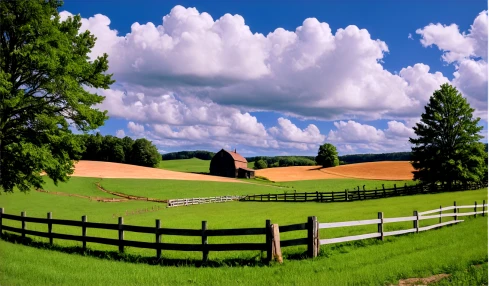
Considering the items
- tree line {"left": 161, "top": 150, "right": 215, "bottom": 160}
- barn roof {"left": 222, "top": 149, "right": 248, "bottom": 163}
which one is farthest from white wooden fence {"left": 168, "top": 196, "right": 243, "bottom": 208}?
tree line {"left": 161, "top": 150, "right": 215, "bottom": 160}

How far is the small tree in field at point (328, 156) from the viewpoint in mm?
115000

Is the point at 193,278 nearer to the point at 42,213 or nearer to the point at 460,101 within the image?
the point at 42,213

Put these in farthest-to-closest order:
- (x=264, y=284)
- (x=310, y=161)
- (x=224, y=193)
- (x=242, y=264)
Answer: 1. (x=310, y=161)
2. (x=224, y=193)
3. (x=242, y=264)
4. (x=264, y=284)

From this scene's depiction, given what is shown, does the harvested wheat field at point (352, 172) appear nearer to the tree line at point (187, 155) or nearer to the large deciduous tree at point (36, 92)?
the tree line at point (187, 155)

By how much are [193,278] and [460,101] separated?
54.5 m

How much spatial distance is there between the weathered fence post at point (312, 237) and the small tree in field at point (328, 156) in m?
105

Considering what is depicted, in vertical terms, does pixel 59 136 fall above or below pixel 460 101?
below

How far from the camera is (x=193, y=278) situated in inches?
404

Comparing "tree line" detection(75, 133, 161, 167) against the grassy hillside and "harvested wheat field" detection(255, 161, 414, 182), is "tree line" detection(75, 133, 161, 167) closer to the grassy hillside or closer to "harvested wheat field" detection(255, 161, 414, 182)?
the grassy hillside

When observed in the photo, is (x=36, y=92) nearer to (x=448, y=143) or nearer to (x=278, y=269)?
(x=278, y=269)

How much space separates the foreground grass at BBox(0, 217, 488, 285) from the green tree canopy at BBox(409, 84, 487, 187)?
138 ft

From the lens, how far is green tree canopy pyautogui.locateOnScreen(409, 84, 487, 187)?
5109 cm

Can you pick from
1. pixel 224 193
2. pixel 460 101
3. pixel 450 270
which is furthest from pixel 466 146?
pixel 450 270

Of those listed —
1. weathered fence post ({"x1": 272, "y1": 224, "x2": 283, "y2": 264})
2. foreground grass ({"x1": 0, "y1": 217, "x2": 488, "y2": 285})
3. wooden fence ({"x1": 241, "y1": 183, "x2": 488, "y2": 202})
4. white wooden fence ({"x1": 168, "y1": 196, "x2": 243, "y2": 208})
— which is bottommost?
white wooden fence ({"x1": 168, "y1": 196, "x2": 243, "y2": 208})
